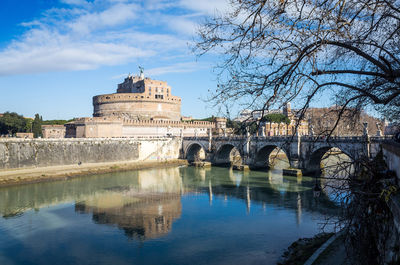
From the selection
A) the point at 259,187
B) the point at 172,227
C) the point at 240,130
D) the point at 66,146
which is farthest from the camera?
the point at 66,146

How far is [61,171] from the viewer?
25.2 m

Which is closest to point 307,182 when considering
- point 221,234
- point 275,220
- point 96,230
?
point 275,220

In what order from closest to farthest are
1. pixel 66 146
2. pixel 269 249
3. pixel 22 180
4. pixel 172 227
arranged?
pixel 269 249
pixel 172 227
pixel 22 180
pixel 66 146

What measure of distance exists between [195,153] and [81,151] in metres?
13.8

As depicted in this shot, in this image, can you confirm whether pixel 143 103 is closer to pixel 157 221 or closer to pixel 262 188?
pixel 262 188

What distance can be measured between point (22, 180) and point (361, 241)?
2282cm

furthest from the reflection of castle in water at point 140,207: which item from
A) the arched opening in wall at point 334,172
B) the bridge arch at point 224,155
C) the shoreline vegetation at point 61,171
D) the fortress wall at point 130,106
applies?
the fortress wall at point 130,106

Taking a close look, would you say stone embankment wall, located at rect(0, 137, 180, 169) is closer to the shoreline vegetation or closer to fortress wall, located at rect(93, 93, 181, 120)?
the shoreline vegetation

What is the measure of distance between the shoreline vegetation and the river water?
134 centimetres

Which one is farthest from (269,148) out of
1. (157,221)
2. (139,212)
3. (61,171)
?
(61,171)

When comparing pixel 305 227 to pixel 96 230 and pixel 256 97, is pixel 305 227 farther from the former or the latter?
pixel 256 97

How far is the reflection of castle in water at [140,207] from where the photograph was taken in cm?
1238

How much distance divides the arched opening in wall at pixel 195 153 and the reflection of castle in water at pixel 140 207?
13713 millimetres

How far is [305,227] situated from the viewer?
11.8 metres
